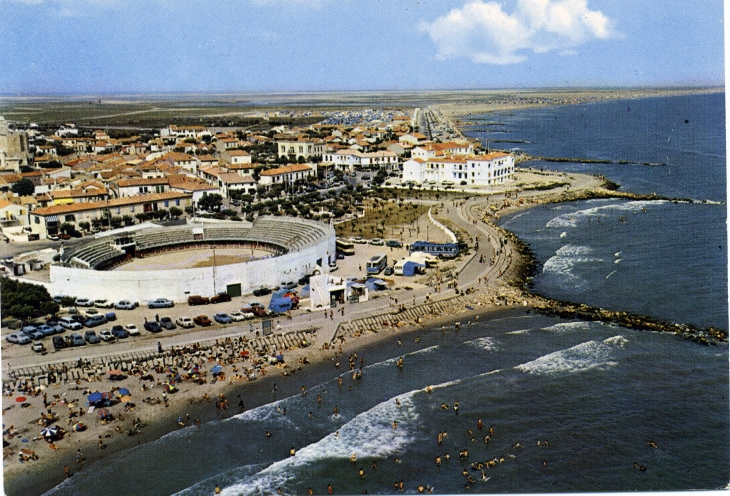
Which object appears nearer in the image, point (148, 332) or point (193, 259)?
point (148, 332)

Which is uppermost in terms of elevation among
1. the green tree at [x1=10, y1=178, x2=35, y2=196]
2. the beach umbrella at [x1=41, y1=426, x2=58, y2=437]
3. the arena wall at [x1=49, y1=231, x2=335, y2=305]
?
the green tree at [x1=10, y1=178, x2=35, y2=196]

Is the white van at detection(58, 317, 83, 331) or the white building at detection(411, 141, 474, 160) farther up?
the white building at detection(411, 141, 474, 160)

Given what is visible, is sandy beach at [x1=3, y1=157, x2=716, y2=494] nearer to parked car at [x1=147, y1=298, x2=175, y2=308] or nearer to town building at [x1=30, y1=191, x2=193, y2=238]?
parked car at [x1=147, y1=298, x2=175, y2=308]

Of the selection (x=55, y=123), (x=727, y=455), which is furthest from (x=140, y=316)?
(x=55, y=123)

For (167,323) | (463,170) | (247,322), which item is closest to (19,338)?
(167,323)

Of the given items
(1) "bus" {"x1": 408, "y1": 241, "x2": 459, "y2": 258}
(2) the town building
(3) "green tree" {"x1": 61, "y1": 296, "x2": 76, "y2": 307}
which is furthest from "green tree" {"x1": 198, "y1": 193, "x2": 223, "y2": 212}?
(3) "green tree" {"x1": 61, "y1": 296, "x2": 76, "y2": 307}

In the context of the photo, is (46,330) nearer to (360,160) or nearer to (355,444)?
(355,444)

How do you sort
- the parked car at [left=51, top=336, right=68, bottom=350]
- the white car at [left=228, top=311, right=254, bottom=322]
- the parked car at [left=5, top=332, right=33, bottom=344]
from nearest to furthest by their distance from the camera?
1. the parked car at [left=51, top=336, right=68, bottom=350]
2. the parked car at [left=5, top=332, right=33, bottom=344]
3. the white car at [left=228, top=311, right=254, bottom=322]

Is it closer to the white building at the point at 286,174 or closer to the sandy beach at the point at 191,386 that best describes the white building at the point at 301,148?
the white building at the point at 286,174

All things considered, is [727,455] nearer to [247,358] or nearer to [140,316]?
[247,358]
